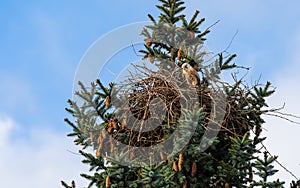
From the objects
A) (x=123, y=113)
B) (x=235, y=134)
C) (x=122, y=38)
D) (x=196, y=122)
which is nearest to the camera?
(x=196, y=122)

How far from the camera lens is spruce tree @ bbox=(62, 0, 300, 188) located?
579 centimetres

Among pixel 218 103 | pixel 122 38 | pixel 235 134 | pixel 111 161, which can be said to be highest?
pixel 122 38

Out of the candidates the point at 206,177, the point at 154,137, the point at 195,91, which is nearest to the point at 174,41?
the point at 195,91

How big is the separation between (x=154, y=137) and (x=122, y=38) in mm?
1499

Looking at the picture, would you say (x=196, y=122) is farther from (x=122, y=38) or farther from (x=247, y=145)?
(x=122, y=38)

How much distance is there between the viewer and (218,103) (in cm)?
640

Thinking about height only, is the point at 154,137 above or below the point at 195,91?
below

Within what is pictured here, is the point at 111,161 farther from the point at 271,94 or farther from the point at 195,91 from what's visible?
the point at 271,94

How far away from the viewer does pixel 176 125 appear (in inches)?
239

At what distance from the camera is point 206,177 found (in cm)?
604

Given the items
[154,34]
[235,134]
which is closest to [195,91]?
[235,134]

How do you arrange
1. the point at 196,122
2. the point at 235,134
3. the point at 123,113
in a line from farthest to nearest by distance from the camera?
the point at 123,113 < the point at 235,134 < the point at 196,122

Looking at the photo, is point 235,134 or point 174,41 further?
point 174,41

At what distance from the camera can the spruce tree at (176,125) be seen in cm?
579
